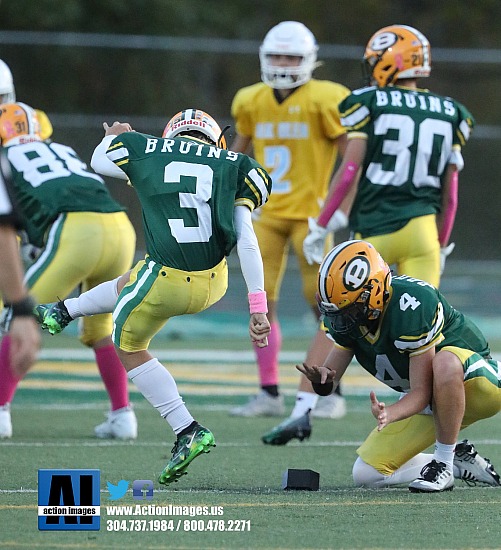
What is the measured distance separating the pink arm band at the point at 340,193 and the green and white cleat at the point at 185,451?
7.55 feet

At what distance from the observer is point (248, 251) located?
5.38m

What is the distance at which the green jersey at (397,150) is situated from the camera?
7.21 meters

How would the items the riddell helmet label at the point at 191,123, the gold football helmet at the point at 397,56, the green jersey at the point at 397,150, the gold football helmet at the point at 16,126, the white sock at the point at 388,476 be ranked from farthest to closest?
the gold football helmet at the point at 397,56 < the green jersey at the point at 397,150 < the gold football helmet at the point at 16,126 < the riddell helmet label at the point at 191,123 < the white sock at the point at 388,476

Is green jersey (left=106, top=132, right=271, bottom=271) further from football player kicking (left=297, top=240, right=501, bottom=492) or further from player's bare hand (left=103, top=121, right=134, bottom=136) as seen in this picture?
football player kicking (left=297, top=240, right=501, bottom=492)

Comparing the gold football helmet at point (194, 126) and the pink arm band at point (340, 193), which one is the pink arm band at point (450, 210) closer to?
the pink arm band at point (340, 193)

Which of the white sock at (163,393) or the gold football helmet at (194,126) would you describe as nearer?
the white sock at (163,393)

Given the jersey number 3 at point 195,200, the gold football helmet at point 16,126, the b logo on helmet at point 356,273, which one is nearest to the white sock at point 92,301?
the jersey number 3 at point 195,200

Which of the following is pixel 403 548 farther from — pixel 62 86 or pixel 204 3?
pixel 204 3

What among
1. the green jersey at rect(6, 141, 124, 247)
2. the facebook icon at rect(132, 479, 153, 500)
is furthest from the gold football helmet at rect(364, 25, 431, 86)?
the facebook icon at rect(132, 479, 153, 500)

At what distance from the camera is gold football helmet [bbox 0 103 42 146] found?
279 inches

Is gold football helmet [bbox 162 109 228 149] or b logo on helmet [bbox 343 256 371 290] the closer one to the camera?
b logo on helmet [bbox 343 256 371 290]

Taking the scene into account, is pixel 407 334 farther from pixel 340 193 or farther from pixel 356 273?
pixel 340 193

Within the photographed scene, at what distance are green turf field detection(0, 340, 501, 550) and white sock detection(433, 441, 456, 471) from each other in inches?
5.5

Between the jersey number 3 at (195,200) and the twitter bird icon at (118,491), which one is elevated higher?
the jersey number 3 at (195,200)
